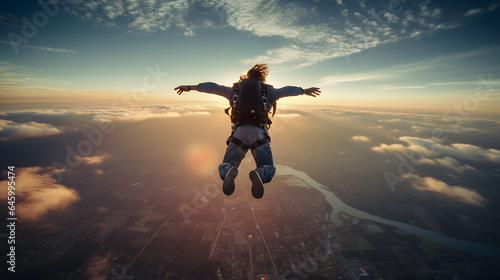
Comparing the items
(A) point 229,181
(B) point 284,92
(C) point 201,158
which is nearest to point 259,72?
(B) point 284,92

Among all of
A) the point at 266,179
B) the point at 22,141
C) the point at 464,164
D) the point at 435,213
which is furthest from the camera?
the point at 22,141

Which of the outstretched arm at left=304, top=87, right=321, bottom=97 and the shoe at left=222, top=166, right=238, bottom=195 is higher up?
the outstretched arm at left=304, top=87, right=321, bottom=97

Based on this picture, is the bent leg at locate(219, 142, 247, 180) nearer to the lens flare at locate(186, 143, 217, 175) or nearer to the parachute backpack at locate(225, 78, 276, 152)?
the parachute backpack at locate(225, 78, 276, 152)

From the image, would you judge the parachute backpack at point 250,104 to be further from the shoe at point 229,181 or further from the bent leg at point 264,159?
the shoe at point 229,181

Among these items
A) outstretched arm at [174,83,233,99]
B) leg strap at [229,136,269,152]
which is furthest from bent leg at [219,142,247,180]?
outstretched arm at [174,83,233,99]

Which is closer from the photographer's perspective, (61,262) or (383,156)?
(61,262)

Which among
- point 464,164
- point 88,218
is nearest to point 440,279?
point 88,218

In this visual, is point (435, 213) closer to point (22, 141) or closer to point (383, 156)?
point (383, 156)

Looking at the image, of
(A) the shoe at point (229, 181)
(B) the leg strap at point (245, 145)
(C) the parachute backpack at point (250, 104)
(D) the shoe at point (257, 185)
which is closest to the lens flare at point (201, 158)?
(B) the leg strap at point (245, 145)
